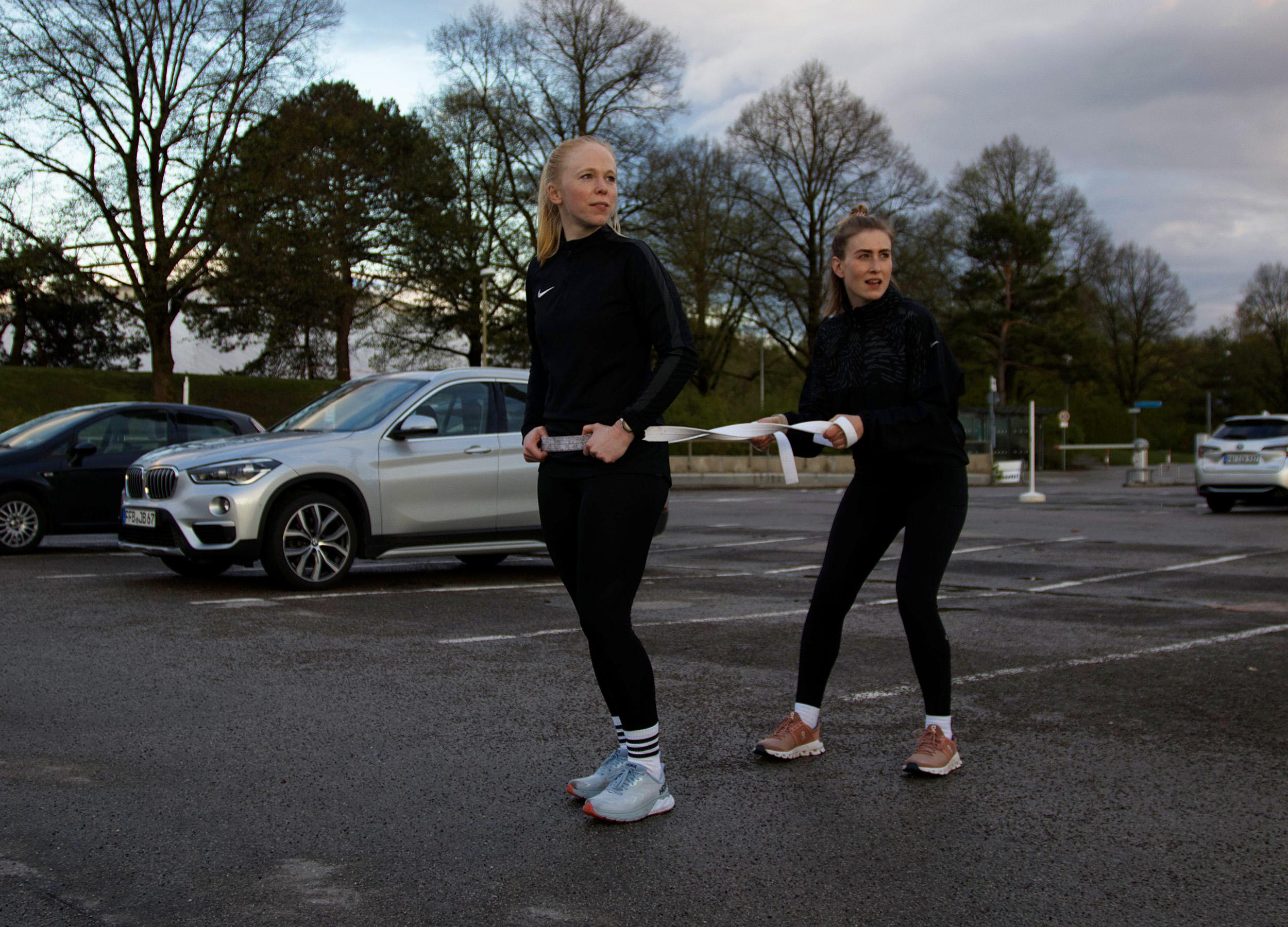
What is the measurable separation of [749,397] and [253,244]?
25.8 m

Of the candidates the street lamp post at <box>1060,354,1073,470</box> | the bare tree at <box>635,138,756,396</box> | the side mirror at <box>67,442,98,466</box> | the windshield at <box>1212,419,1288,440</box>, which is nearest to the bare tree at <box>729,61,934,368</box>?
the bare tree at <box>635,138,756,396</box>

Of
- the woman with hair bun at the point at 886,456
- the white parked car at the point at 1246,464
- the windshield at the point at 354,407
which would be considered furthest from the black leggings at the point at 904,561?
the white parked car at the point at 1246,464

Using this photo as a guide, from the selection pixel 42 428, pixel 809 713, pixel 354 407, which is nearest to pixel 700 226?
pixel 42 428

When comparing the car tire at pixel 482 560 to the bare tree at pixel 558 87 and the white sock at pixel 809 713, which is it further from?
the bare tree at pixel 558 87

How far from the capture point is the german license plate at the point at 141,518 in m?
9.00

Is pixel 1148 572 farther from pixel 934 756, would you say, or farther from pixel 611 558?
pixel 611 558

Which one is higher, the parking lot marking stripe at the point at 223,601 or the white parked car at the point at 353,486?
the white parked car at the point at 353,486

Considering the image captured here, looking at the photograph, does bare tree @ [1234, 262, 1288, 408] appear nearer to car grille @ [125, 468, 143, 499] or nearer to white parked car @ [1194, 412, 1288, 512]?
white parked car @ [1194, 412, 1288, 512]

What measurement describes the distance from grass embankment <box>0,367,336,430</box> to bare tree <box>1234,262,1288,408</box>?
51.1 m

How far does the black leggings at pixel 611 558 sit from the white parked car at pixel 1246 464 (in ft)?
61.1

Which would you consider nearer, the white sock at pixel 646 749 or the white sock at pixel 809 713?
the white sock at pixel 646 749

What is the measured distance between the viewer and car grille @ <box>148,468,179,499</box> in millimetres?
8977

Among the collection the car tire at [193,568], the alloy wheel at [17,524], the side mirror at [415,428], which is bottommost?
the car tire at [193,568]

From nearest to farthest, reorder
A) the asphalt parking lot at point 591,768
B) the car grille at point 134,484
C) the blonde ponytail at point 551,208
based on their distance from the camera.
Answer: the asphalt parking lot at point 591,768 → the blonde ponytail at point 551,208 → the car grille at point 134,484
